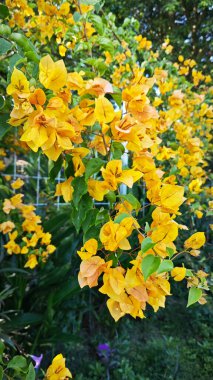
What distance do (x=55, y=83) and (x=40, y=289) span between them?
169 cm

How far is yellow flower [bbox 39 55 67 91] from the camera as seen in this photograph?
498 mm

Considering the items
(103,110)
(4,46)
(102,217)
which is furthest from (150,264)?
(4,46)

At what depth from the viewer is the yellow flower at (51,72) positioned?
1.63 ft

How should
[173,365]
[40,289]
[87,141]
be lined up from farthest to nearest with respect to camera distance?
[40,289], [173,365], [87,141]

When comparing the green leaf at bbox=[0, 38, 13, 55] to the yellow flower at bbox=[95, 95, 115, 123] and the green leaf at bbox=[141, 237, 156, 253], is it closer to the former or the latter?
the yellow flower at bbox=[95, 95, 115, 123]

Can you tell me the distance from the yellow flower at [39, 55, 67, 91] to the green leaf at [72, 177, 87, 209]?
16 centimetres

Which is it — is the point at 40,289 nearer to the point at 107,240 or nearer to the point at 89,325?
the point at 89,325

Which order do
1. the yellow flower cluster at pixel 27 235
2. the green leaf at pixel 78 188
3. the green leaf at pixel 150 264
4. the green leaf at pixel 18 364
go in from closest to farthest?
the green leaf at pixel 150 264
the green leaf at pixel 78 188
the green leaf at pixel 18 364
the yellow flower cluster at pixel 27 235

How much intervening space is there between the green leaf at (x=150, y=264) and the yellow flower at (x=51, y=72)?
281 millimetres

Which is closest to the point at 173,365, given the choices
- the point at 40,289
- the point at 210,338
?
the point at 210,338

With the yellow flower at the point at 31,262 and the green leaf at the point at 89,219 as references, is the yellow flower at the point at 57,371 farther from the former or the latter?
the yellow flower at the point at 31,262

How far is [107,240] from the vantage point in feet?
1.66

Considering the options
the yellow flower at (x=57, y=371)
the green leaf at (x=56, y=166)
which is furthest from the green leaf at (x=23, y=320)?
the green leaf at (x=56, y=166)

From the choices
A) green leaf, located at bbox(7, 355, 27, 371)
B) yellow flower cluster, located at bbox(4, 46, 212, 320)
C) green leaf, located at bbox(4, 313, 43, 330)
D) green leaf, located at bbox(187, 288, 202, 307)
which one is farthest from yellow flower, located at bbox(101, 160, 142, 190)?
green leaf, located at bbox(4, 313, 43, 330)
